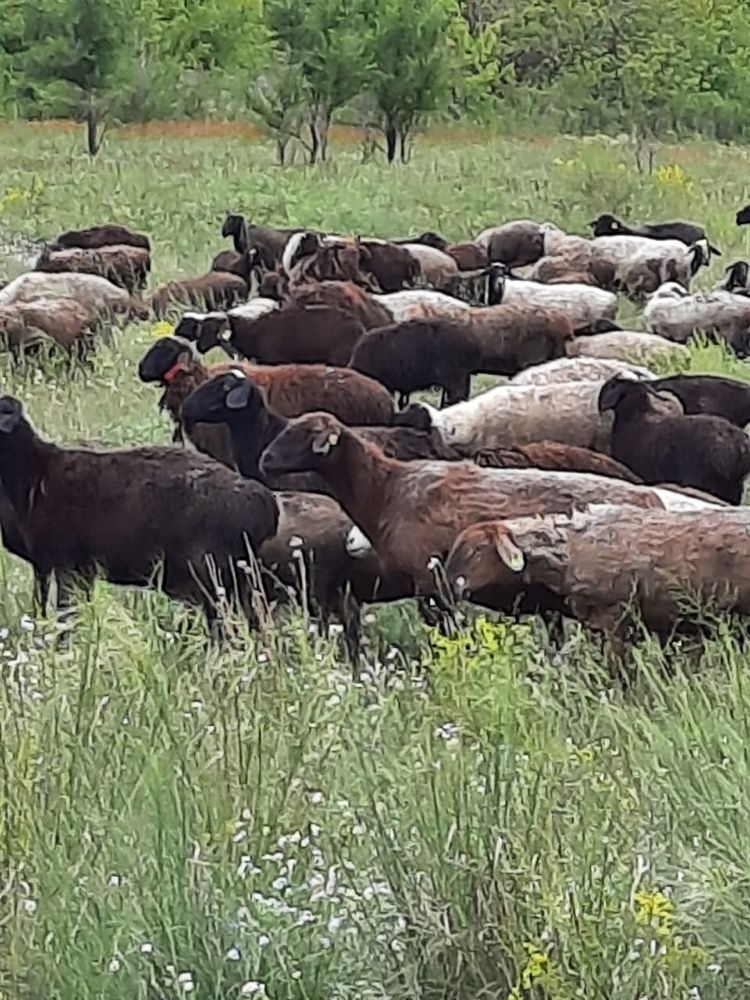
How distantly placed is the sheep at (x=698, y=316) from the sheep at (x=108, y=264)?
6071 mm

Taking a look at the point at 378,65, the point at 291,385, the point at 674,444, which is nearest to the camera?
the point at 674,444

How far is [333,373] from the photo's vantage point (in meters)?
11.5

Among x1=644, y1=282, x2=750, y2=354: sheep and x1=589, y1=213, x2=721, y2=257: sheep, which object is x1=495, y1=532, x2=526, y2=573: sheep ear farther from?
x1=589, y1=213, x2=721, y2=257: sheep

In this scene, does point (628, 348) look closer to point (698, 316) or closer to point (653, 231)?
point (698, 316)

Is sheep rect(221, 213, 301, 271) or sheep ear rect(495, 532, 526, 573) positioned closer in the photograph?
sheep ear rect(495, 532, 526, 573)

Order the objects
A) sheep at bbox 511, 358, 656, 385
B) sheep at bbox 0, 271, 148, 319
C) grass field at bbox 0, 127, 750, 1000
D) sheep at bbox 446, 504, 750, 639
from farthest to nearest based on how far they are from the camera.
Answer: sheep at bbox 0, 271, 148, 319
sheep at bbox 511, 358, 656, 385
sheep at bbox 446, 504, 750, 639
grass field at bbox 0, 127, 750, 1000

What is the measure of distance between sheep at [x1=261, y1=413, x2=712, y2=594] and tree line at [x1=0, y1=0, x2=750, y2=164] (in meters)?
33.2

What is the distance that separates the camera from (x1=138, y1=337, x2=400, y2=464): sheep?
440 inches

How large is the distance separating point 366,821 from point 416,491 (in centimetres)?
342

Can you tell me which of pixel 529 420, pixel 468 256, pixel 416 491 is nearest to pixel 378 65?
pixel 468 256

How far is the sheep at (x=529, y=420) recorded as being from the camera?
35.4 ft

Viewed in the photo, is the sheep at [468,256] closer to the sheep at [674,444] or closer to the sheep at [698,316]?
the sheep at [698,316]

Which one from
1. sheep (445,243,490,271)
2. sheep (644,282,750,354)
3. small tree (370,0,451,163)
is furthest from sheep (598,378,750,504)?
small tree (370,0,451,163)

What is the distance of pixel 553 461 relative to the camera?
909 centimetres
